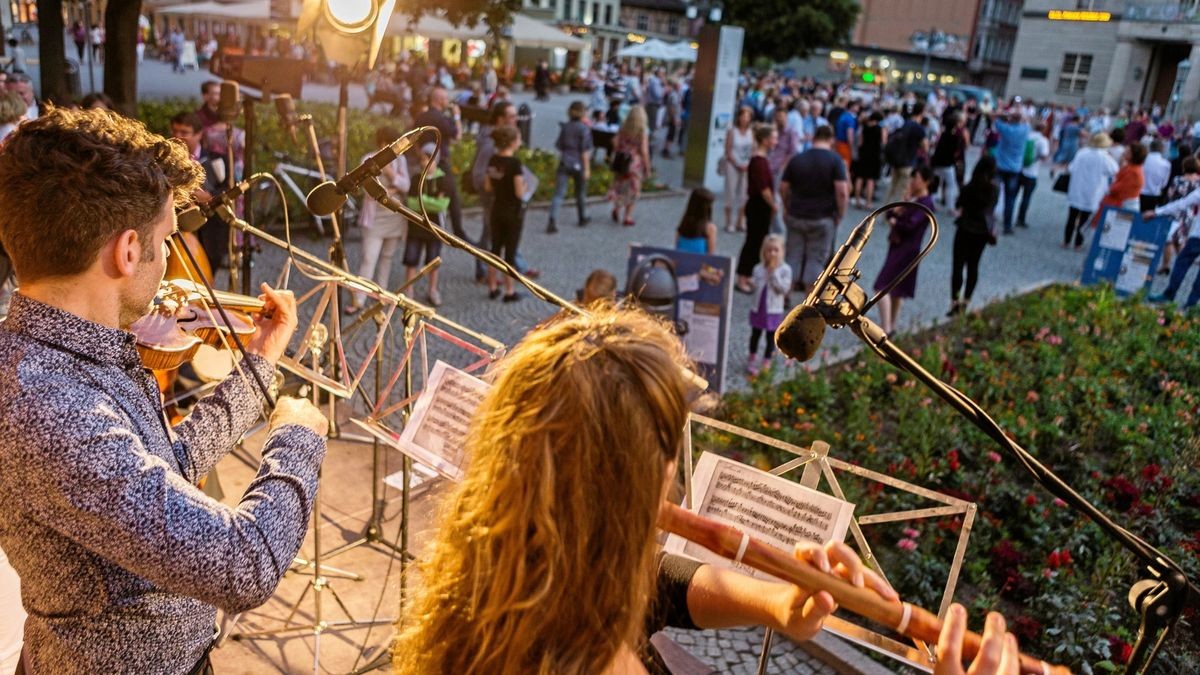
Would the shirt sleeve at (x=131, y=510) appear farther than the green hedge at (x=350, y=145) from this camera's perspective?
No

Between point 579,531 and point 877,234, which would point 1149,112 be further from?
point 579,531

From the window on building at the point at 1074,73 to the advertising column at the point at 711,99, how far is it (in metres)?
52.1

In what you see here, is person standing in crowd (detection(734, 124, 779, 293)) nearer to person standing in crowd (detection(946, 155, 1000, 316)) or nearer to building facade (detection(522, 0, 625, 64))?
person standing in crowd (detection(946, 155, 1000, 316))

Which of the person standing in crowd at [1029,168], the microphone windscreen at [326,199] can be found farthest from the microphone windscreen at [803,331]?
the person standing in crowd at [1029,168]

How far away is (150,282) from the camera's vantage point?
1793 millimetres

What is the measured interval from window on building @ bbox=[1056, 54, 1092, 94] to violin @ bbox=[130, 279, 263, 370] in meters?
64.8

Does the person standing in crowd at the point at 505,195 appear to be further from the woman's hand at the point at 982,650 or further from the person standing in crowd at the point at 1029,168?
the person standing in crowd at the point at 1029,168

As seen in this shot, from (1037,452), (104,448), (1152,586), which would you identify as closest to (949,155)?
(1037,452)

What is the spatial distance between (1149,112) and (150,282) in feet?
127

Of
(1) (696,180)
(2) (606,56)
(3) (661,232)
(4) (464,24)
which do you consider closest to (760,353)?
(3) (661,232)

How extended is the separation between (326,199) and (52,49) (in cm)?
1113

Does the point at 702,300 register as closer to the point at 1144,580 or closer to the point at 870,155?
the point at 1144,580

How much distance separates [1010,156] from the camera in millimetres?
13500

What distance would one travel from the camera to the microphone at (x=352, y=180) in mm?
2676
